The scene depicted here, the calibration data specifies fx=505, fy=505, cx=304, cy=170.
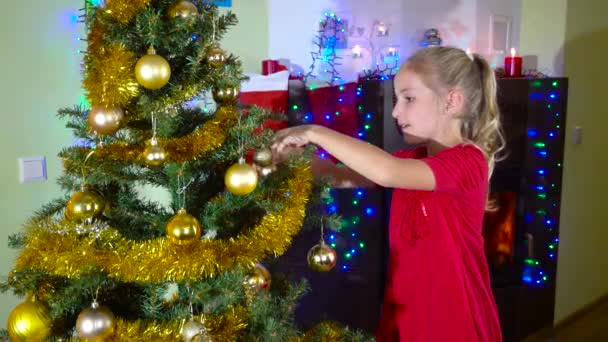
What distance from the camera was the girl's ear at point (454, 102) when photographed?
129cm

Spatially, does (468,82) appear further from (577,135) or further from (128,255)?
(577,135)

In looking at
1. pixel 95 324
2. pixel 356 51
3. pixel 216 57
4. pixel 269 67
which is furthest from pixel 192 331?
pixel 356 51

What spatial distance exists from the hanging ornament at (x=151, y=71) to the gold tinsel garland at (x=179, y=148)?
12cm

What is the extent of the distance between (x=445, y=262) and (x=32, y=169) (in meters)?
1.45

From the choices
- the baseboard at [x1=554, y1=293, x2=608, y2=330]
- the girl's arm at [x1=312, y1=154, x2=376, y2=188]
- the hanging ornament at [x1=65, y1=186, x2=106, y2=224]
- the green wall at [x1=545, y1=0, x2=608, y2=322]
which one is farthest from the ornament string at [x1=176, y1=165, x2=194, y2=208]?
the baseboard at [x1=554, y1=293, x2=608, y2=330]

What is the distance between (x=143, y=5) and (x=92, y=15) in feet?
0.31

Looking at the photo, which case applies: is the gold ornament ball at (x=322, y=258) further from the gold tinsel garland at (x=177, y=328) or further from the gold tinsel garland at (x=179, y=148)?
the gold tinsel garland at (x=179, y=148)

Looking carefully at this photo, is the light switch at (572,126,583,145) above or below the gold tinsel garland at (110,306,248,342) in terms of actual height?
above

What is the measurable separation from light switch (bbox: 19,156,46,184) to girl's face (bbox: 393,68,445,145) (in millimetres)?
1292

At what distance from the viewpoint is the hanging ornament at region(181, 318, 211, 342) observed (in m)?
0.83

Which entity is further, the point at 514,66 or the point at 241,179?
the point at 514,66

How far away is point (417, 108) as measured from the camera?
1.29 metres

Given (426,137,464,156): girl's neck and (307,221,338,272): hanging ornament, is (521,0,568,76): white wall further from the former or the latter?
(307,221,338,272): hanging ornament

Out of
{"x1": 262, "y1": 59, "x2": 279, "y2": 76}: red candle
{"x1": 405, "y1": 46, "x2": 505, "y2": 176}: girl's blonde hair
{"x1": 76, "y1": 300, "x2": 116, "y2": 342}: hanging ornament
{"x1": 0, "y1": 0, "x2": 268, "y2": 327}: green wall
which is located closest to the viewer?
{"x1": 76, "y1": 300, "x2": 116, "y2": 342}: hanging ornament
